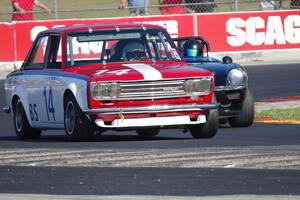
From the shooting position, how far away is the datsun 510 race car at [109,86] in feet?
44.4

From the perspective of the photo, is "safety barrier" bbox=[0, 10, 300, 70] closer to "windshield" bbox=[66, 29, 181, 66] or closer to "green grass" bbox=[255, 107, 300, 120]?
"green grass" bbox=[255, 107, 300, 120]

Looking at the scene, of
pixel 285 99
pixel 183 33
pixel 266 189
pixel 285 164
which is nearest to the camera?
pixel 266 189

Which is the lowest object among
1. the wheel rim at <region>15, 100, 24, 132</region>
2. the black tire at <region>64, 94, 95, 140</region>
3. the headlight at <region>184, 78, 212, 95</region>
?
the wheel rim at <region>15, 100, 24, 132</region>

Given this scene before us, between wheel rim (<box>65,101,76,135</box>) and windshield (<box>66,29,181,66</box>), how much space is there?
724 mm

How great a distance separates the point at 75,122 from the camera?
13.8 m

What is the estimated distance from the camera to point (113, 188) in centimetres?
946

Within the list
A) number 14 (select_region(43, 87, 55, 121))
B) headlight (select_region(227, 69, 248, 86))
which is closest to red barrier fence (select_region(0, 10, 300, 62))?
headlight (select_region(227, 69, 248, 86))

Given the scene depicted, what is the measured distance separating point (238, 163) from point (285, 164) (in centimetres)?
44

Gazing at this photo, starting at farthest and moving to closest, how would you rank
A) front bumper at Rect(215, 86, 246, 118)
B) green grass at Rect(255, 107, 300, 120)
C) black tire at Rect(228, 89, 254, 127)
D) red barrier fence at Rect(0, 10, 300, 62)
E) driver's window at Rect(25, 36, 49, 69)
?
red barrier fence at Rect(0, 10, 300, 62), green grass at Rect(255, 107, 300, 120), black tire at Rect(228, 89, 254, 127), front bumper at Rect(215, 86, 246, 118), driver's window at Rect(25, 36, 49, 69)

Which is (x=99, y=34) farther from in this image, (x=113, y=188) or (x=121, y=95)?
(x=113, y=188)

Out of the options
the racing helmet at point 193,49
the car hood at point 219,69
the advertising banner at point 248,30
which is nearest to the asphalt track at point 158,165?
the car hood at point 219,69

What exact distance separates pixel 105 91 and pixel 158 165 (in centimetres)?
258

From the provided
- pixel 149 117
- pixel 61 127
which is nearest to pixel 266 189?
pixel 149 117

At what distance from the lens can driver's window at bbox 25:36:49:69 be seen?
15.3 metres
